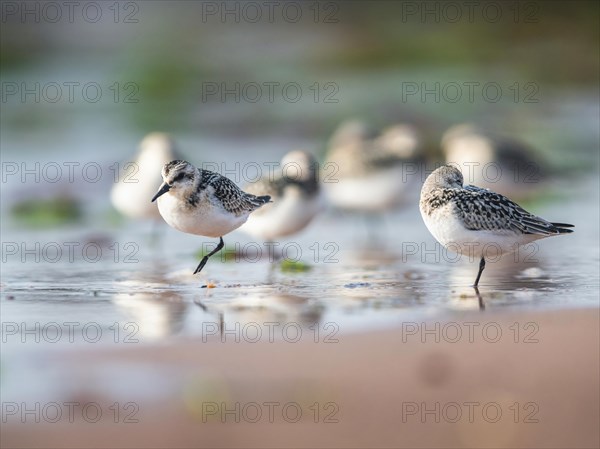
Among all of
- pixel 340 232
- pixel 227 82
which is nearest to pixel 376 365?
pixel 340 232

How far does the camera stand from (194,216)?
9008 mm

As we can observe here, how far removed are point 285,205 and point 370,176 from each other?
92.6 inches

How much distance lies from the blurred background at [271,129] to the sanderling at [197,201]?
1.49ft

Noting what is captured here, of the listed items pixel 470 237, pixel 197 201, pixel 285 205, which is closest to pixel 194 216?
pixel 197 201

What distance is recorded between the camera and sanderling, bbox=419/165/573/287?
8.37m

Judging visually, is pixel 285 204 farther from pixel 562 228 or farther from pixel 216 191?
pixel 562 228

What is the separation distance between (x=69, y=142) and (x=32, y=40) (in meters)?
6.52

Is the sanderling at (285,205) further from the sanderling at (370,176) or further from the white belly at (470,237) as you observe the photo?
the white belly at (470,237)

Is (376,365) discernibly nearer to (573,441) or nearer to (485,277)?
(573,441)

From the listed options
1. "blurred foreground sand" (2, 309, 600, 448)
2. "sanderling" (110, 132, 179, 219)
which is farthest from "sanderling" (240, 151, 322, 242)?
"blurred foreground sand" (2, 309, 600, 448)

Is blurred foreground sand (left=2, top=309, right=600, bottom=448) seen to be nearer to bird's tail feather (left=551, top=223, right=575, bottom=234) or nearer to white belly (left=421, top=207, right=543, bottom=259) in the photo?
white belly (left=421, top=207, right=543, bottom=259)

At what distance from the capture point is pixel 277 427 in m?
5.67

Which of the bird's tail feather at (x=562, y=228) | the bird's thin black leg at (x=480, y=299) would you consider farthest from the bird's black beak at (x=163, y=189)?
the bird's tail feather at (x=562, y=228)

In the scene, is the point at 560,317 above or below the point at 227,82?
below
